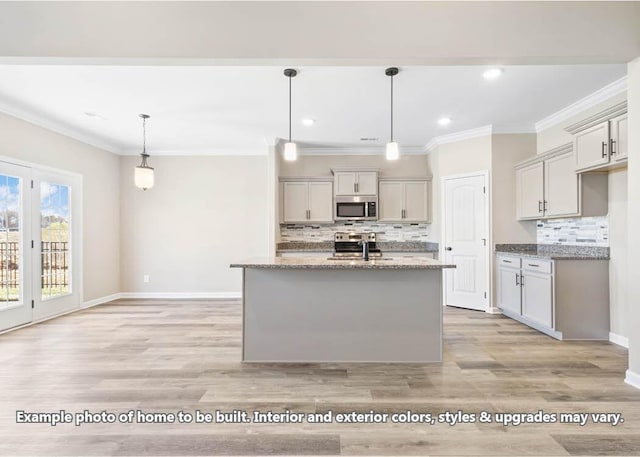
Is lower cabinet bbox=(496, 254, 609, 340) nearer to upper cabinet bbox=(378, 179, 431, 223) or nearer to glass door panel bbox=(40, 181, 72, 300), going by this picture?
upper cabinet bbox=(378, 179, 431, 223)

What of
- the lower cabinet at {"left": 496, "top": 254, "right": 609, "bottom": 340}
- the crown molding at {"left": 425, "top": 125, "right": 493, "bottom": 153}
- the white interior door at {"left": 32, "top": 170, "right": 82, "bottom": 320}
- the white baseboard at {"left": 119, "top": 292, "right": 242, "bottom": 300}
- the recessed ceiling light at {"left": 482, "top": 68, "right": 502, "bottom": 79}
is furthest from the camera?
the white baseboard at {"left": 119, "top": 292, "right": 242, "bottom": 300}

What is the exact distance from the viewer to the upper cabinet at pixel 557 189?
3591 millimetres

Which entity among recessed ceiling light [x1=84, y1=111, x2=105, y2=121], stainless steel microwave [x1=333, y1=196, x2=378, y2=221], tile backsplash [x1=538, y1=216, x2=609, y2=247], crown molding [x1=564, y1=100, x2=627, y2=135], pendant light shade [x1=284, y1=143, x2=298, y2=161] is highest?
recessed ceiling light [x1=84, y1=111, x2=105, y2=121]

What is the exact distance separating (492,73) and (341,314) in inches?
105

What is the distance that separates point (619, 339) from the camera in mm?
3426

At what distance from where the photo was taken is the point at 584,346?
11.1ft

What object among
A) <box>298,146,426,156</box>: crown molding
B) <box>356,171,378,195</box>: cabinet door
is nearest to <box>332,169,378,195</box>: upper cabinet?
<box>356,171,378,195</box>: cabinet door

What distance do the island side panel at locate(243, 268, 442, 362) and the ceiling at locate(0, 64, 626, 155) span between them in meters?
1.88

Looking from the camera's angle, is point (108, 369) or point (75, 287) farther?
point (75, 287)

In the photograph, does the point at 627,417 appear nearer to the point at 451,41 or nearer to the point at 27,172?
the point at 451,41

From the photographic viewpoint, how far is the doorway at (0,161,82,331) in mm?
A: 3998

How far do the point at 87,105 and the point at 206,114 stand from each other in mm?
1327

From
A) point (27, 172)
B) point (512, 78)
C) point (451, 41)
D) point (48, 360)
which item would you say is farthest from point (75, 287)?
point (512, 78)

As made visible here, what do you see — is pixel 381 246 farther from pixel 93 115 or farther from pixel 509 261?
pixel 93 115
